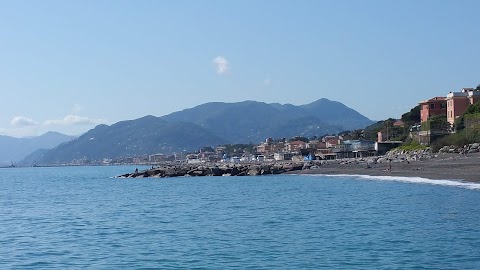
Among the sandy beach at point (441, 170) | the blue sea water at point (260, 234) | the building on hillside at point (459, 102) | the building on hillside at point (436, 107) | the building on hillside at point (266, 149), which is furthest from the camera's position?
the building on hillside at point (266, 149)

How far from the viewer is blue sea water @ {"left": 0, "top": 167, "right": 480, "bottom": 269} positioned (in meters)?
17.0

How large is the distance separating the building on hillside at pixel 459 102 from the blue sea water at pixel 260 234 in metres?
50.7

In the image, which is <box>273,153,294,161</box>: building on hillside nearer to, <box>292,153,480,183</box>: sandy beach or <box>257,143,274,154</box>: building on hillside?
<box>257,143,274,154</box>: building on hillside

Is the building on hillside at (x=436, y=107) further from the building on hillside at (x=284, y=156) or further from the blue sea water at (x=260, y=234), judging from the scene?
the blue sea water at (x=260, y=234)

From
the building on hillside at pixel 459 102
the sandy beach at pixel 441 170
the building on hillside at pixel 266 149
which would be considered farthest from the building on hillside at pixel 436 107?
the building on hillside at pixel 266 149

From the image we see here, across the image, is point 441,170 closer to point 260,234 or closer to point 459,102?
point 260,234

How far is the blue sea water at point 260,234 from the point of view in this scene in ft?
55.8

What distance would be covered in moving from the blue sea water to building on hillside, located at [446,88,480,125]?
50683 millimetres

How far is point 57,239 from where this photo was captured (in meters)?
22.2

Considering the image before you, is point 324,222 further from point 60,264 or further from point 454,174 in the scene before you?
point 454,174

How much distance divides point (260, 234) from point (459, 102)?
2681 inches

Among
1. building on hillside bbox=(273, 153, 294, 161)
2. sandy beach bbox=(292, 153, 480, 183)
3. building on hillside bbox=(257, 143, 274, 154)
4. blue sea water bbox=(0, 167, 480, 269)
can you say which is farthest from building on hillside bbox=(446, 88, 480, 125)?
building on hillside bbox=(257, 143, 274, 154)

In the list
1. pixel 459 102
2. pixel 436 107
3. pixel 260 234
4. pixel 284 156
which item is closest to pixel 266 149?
pixel 284 156

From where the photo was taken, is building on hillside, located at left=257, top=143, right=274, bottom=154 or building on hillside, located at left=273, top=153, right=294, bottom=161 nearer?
building on hillside, located at left=273, top=153, right=294, bottom=161
